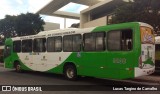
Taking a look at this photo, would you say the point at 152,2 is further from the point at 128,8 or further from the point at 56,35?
the point at 56,35

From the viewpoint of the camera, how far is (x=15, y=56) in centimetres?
1983

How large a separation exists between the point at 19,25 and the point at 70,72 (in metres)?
35.1

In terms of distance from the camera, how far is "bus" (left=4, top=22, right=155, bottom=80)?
37.5ft

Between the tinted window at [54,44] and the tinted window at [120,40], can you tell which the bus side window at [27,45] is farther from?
the tinted window at [120,40]

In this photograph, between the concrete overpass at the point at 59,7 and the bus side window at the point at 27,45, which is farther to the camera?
the concrete overpass at the point at 59,7

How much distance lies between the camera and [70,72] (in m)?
14.7

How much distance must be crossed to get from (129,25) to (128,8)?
12.7 meters

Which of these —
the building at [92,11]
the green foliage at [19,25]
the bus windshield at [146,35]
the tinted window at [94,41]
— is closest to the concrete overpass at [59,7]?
the building at [92,11]

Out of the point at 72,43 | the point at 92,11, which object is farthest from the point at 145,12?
the point at 92,11

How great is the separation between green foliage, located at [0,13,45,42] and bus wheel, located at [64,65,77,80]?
112ft

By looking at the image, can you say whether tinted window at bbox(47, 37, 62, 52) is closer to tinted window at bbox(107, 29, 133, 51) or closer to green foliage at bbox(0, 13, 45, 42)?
tinted window at bbox(107, 29, 133, 51)

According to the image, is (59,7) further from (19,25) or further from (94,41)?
(94,41)

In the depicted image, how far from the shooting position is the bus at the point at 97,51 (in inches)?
450

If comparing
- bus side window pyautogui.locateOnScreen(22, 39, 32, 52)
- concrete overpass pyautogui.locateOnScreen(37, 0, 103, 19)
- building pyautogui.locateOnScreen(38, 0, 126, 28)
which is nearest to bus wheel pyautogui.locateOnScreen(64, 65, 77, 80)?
bus side window pyautogui.locateOnScreen(22, 39, 32, 52)
